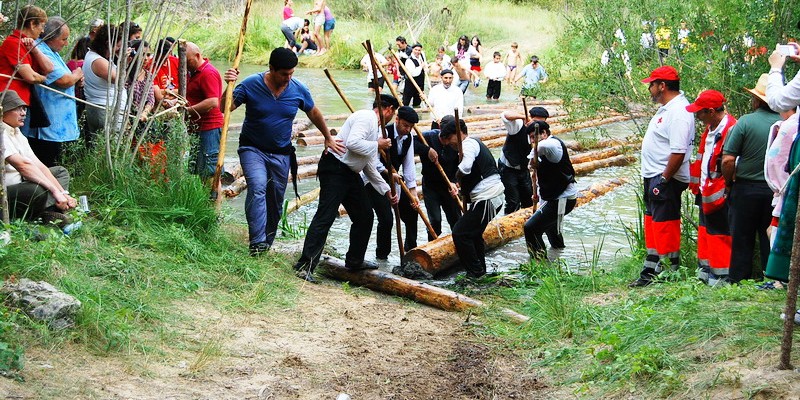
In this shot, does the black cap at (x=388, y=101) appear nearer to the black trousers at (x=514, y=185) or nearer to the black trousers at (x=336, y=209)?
the black trousers at (x=336, y=209)

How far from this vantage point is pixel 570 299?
734cm

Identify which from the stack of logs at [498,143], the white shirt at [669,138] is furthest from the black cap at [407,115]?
the stack of logs at [498,143]

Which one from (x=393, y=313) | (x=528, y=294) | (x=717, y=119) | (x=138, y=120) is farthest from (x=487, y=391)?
(x=138, y=120)

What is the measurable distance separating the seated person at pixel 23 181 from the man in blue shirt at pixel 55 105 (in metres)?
1.06

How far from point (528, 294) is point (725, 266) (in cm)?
163

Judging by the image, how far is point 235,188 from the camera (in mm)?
12500

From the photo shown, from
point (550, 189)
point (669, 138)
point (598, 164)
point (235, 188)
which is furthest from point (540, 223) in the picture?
point (598, 164)

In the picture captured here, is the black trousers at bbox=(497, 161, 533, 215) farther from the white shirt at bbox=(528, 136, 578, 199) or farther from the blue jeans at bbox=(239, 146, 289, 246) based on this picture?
the blue jeans at bbox=(239, 146, 289, 246)

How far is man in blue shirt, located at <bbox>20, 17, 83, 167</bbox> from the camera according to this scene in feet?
27.5

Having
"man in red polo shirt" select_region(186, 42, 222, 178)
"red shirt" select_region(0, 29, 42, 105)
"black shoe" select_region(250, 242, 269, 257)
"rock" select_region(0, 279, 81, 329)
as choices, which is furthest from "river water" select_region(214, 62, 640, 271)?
"rock" select_region(0, 279, 81, 329)

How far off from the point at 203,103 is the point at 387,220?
7.06 feet

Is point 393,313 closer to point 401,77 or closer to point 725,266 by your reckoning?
point 725,266

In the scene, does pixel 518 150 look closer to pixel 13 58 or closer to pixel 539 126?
pixel 539 126

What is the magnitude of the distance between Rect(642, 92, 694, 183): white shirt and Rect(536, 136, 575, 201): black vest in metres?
1.38
